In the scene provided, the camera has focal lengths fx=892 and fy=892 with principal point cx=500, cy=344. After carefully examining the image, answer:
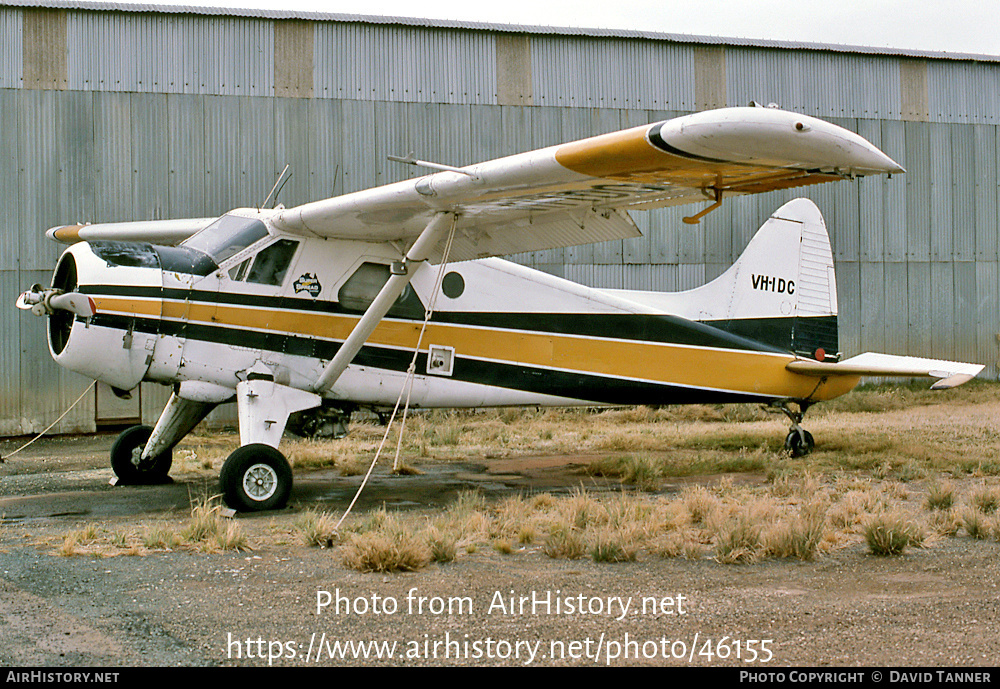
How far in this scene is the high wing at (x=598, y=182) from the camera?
5430 mm

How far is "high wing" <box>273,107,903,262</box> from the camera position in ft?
17.8

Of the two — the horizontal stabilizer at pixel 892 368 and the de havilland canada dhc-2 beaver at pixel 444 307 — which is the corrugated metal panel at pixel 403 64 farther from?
the horizontal stabilizer at pixel 892 368

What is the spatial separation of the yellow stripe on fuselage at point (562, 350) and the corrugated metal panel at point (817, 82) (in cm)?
865

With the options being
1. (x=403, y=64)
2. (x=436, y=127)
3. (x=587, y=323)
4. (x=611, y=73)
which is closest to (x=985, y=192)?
(x=611, y=73)

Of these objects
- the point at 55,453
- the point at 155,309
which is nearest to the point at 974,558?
the point at 155,309

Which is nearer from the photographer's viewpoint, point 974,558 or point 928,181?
point 974,558

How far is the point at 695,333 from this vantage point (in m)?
10.4

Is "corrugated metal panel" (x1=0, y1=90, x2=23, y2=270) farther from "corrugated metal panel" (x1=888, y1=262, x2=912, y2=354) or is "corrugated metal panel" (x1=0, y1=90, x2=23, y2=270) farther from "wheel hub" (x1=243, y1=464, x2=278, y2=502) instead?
"corrugated metal panel" (x1=888, y1=262, x2=912, y2=354)

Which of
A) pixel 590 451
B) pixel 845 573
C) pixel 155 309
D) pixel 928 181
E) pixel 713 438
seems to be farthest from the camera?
pixel 928 181

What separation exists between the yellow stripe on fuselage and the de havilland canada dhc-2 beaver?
2cm

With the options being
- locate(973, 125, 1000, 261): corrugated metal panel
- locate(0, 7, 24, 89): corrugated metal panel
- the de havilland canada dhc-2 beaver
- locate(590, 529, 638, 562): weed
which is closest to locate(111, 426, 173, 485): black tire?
the de havilland canada dhc-2 beaver

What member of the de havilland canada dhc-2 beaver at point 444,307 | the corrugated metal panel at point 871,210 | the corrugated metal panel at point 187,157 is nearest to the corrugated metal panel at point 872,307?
the corrugated metal panel at point 871,210

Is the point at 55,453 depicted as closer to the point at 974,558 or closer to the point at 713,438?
the point at 713,438

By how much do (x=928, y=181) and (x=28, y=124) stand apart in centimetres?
A: 1745
